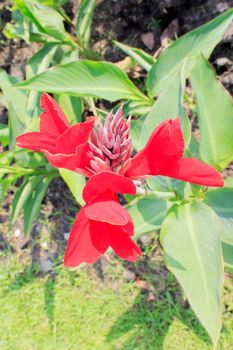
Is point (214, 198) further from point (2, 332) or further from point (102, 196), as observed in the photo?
point (2, 332)

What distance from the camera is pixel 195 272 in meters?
1.15

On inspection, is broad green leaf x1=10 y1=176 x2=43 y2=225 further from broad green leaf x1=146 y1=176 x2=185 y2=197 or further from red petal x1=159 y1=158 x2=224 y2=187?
red petal x1=159 y1=158 x2=224 y2=187

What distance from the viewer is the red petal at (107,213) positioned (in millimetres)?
712

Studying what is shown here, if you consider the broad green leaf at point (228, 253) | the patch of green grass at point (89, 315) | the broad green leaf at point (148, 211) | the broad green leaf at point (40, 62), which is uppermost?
the broad green leaf at point (40, 62)

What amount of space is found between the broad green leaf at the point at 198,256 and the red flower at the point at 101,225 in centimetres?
38

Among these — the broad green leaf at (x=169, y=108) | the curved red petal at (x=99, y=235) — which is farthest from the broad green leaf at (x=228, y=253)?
the curved red petal at (x=99, y=235)

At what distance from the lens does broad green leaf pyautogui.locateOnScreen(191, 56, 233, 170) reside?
130 cm

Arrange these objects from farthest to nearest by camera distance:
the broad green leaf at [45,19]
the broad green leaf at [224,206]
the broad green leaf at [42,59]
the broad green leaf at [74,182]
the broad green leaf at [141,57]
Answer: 1. the broad green leaf at [42,59]
2. the broad green leaf at [141,57]
3. the broad green leaf at [45,19]
4. the broad green leaf at [74,182]
5. the broad green leaf at [224,206]

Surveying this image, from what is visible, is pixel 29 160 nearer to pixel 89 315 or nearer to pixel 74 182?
pixel 74 182

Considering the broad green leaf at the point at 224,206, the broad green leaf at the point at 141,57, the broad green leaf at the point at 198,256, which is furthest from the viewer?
the broad green leaf at the point at 141,57

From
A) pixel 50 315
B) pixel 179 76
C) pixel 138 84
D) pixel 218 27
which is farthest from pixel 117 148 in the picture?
pixel 50 315

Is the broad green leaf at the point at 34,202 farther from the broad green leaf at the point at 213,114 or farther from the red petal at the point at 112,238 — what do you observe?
the red petal at the point at 112,238

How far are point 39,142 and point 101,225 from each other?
181 mm

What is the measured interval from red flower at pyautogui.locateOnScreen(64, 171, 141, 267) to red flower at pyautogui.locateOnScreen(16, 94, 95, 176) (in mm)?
53
